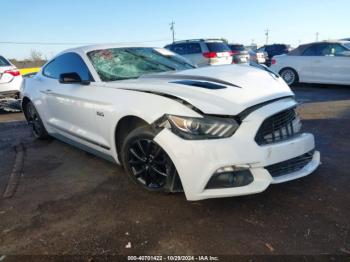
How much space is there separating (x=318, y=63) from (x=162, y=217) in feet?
30.2

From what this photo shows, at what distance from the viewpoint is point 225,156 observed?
290 cm

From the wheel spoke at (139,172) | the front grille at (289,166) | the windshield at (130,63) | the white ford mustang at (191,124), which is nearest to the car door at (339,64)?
the windshield at (130,63)

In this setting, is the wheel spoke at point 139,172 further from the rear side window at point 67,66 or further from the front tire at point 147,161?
the rear side window at point 67,66

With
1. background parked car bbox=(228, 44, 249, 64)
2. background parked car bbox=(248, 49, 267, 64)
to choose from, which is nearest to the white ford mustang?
background parked car bbox=(228, 44, 249, 64)

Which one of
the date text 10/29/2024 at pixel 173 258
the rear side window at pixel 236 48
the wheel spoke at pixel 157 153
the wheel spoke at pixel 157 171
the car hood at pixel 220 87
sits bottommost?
the date text 10/29/2024 at pixel 173 258

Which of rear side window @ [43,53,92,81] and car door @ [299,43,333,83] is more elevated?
rear side window @ [43,53,92,81]

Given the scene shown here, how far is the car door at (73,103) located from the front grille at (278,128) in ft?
5.87

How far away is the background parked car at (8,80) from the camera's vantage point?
350 inches

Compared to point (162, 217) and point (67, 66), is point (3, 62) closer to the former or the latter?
point (67, 66)

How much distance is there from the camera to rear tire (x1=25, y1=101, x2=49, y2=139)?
5773 millimetres

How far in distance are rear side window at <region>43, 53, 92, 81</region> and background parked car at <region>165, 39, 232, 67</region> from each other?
313 inches

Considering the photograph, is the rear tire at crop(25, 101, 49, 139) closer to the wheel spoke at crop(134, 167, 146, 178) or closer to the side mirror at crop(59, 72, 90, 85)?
the side mirror at crop(59, 72, 90, 85)

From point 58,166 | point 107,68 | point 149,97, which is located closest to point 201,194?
point 149,97

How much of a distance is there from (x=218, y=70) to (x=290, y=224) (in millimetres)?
1787
